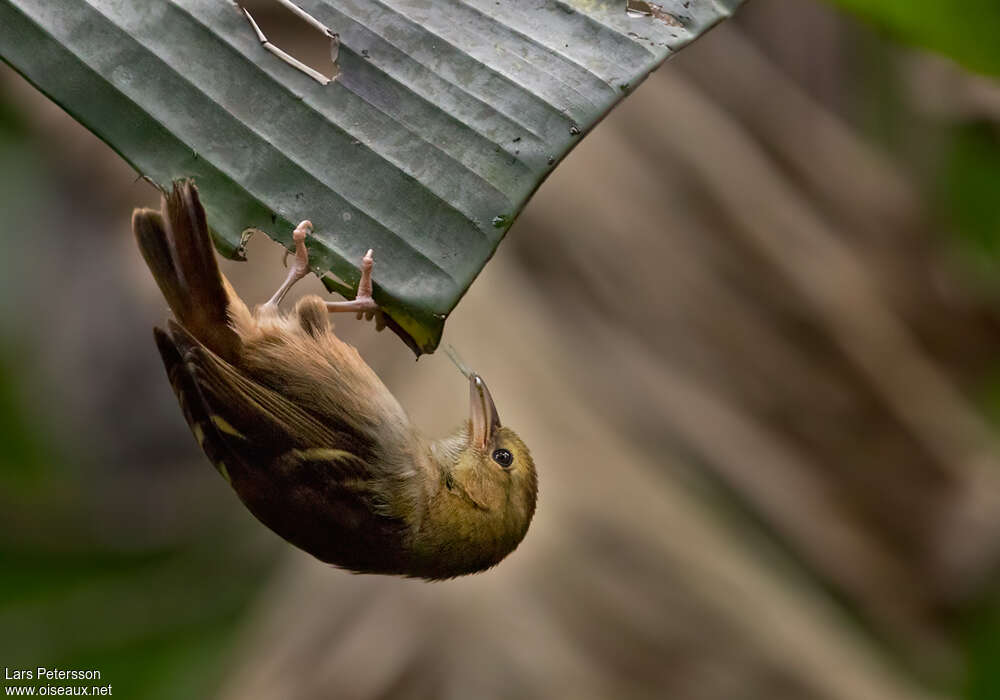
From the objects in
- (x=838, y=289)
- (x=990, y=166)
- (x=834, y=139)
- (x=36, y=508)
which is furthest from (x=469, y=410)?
(x=36, y=508)

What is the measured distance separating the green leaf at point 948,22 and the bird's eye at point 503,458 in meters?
1.48

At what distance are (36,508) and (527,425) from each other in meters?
2.51

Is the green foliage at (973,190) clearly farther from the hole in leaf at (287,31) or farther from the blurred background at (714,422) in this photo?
the hole in leaf at (287,31)

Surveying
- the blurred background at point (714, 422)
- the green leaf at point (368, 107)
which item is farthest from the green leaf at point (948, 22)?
the blurred background at point (714, 422)

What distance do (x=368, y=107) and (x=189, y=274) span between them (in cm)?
95

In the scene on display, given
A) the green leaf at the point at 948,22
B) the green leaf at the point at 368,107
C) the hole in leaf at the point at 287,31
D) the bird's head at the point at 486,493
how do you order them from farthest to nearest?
1. the hole in leaf at the point at 287,31
2. the bird's head at the point at 486,493
3. the green leaf at the point at 948,22
4. the green leaf at the point at 368,107

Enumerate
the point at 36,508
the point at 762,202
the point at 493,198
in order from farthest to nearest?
the point at 36,508 < the point at 762,202 < the point at 493,198

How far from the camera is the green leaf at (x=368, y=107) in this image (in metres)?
1.59

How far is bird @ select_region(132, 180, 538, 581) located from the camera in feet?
8.23

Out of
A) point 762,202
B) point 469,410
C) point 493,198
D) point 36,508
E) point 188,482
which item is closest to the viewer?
point 493,198

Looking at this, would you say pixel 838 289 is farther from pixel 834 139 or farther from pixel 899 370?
pixel 834 139

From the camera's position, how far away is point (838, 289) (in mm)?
3703

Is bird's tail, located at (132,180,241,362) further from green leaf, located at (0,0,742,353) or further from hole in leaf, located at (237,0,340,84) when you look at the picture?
hole in leaf, located at (237,0,340,84)

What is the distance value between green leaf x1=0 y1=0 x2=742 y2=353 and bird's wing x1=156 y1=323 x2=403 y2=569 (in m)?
0.90
